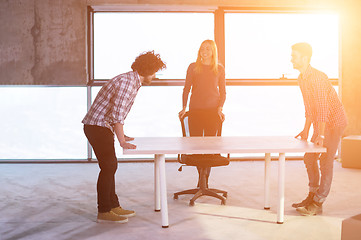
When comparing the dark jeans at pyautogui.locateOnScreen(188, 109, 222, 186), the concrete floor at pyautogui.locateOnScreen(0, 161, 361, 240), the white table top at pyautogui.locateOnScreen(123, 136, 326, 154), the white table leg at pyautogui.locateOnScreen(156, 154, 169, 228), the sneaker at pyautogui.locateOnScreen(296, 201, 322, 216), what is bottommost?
the concrete floor at pyautogui.locateOnScreen(0, 161, 361, 240)

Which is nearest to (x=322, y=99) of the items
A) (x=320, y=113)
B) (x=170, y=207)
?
(x=320, y=113)

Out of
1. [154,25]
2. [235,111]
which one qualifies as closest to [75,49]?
[154,25]

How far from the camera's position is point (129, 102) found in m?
3.34

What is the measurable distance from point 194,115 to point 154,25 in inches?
126

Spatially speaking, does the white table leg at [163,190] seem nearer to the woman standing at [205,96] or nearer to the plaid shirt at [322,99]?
the woman standing at [205,96]

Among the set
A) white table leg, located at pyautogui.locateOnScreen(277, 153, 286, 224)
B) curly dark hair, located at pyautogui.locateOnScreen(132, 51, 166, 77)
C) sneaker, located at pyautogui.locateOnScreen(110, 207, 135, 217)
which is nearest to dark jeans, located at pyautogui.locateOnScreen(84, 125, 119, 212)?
sneaker, located at pyautogui.locateOnScreen(110, 207, 135, 217)

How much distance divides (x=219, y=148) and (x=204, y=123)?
1265 mm

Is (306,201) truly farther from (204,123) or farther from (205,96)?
(205,96)

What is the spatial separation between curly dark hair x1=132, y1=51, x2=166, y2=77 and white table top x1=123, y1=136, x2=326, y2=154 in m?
0.58

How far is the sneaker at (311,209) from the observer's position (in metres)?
3.72

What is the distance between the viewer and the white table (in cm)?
318

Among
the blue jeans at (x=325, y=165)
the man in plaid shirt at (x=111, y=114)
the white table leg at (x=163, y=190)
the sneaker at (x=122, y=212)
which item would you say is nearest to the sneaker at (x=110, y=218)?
the man in plaid shirt at (x=111, y=114)

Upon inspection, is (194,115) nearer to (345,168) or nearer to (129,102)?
(129,102)

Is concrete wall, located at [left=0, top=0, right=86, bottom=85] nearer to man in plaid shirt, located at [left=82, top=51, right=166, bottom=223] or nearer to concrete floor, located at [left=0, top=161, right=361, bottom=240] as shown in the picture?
concrete floor, located at [left=0, top=161, right=361, bottom=240]
